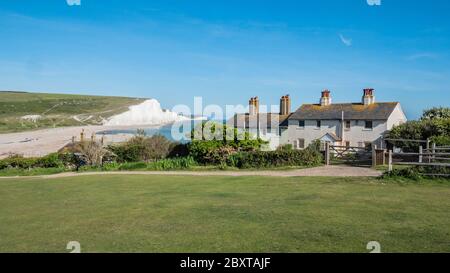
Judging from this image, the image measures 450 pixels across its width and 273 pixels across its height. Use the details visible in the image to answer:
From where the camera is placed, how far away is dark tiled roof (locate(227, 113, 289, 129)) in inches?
2140

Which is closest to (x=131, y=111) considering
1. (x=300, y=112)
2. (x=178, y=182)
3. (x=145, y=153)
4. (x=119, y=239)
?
(x=300, y=112)

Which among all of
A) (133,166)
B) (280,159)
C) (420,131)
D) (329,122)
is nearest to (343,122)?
(329,122)

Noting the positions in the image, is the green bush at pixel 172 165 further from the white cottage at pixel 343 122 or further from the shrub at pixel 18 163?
the white cottage at pixel 343 122

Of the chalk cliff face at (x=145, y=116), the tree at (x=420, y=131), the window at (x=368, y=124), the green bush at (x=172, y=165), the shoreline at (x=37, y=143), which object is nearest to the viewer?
the green bush at (x=172, y=165)

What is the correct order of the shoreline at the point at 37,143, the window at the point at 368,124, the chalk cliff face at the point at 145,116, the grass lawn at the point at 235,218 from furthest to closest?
1. the chalk cliff face at the point at 145,116
2. the shoreline at the point at 37,143
3. the window at the point at 368,124
4. the grass lawn at the point at 235,218

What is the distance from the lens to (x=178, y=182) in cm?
1850

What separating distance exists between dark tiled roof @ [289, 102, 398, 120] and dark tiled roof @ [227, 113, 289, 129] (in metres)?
3.31

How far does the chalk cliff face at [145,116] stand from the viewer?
135750mm

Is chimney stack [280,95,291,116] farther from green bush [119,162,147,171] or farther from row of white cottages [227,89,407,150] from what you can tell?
green bush [119,162,147,171]

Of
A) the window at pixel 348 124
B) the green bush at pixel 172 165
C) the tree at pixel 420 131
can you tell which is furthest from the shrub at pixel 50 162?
the window at pixel 348 124

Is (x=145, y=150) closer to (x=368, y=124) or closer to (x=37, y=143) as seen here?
(x=368, y=124)

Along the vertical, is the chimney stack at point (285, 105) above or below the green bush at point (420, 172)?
A: above

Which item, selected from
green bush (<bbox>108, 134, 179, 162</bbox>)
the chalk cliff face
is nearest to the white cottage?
green bush (<bbox>108, 134, 179, 162</bbox>)

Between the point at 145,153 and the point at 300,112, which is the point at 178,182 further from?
the point at 300,112
